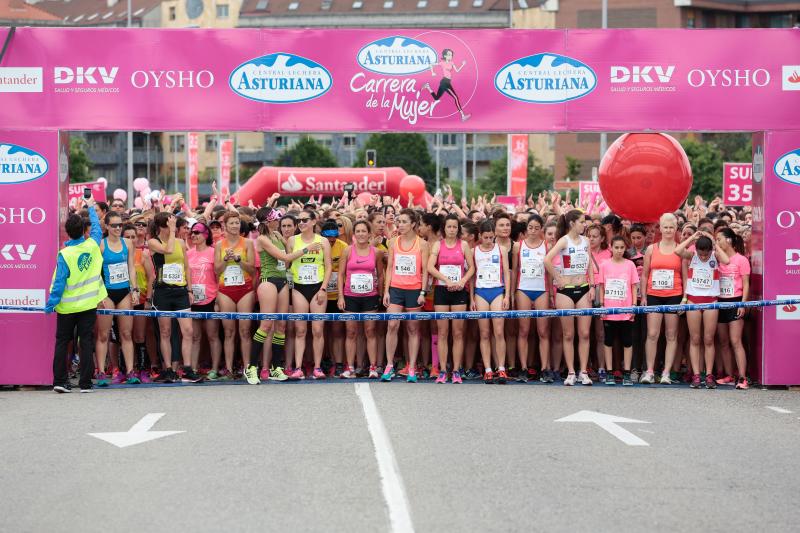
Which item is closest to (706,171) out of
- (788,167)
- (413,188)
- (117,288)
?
(413,188)

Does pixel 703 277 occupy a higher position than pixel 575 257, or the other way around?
pixel 575 257

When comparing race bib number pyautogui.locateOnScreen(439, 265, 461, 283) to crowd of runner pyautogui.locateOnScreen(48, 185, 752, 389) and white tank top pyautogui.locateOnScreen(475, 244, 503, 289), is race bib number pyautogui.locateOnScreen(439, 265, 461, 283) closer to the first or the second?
crowd of runner pyautogui.locateOnScreen(48, 185, 752, 389)

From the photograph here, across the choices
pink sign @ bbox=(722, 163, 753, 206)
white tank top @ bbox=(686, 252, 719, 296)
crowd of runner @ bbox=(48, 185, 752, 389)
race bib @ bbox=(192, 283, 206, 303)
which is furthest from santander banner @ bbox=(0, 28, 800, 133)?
pink sign @ bbox=(722, 163, 753, 206)

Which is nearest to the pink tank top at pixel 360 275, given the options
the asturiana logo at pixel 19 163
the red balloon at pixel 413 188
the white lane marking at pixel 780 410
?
the asturiana logo at pixel 19 163

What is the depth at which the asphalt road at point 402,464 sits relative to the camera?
7.34m

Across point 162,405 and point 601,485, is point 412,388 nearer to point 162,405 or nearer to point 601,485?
point 162,405

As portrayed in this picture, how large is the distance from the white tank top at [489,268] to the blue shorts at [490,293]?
0.04 metres

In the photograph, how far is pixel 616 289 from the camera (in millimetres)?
14359

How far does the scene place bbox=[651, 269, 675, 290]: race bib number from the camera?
47.0 feet

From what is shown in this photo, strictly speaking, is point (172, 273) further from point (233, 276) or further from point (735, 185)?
point (735, 185)

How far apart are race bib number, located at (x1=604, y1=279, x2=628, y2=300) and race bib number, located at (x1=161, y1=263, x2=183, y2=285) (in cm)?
465

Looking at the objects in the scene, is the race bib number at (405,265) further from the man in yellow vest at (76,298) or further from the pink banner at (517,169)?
the pink banner at (517,169)

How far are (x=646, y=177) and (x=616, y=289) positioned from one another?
126 cm

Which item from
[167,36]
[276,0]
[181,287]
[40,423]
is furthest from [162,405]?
[276,0]
